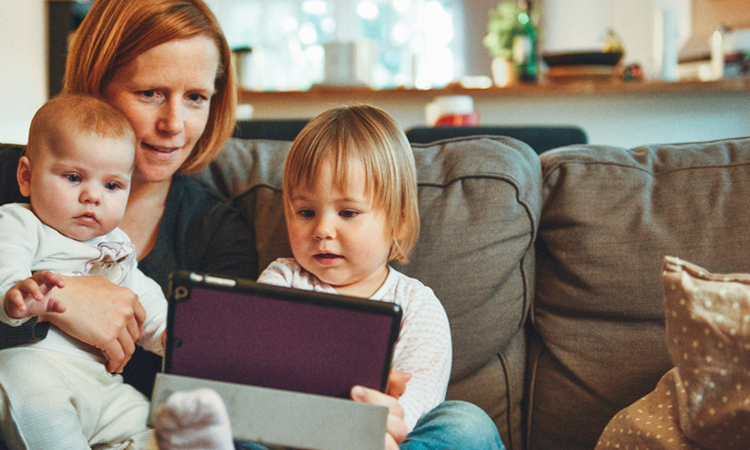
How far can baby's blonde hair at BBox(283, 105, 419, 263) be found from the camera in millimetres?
1057

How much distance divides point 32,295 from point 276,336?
0.35m

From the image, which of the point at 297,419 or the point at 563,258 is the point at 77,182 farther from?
the point at 563,258

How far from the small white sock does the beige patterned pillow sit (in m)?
0.66

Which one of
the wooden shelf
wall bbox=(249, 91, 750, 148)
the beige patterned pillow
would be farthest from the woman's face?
the wooden shelf

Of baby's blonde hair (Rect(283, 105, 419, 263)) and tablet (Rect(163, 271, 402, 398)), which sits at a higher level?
baby's blonde hair (Rect(283, 105, 419, 263))

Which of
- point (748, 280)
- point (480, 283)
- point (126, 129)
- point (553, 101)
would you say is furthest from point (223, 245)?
point (553, 101)

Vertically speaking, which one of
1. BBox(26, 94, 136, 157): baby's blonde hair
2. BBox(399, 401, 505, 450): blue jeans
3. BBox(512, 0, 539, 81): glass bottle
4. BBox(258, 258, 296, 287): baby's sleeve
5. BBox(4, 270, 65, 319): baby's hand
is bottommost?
BBox(399, 401, 505, 450): blue jeans

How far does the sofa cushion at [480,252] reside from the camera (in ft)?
3.91

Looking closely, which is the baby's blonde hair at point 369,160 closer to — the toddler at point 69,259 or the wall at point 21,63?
the toddler at point 69,259

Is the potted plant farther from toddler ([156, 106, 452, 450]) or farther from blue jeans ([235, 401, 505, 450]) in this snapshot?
blue jeans ([235, 401, 505, 450])

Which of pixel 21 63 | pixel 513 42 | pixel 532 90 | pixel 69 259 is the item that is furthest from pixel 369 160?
pixel 21 63

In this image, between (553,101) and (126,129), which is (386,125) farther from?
(553,101)

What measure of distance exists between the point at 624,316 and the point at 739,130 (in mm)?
2778

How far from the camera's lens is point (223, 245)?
1231mm
